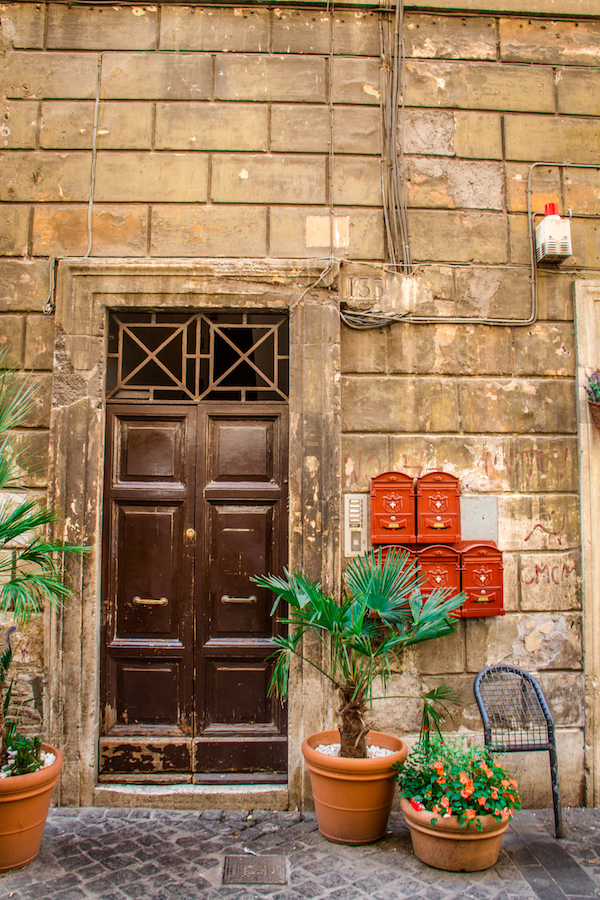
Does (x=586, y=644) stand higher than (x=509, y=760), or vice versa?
(x=586, y=644)

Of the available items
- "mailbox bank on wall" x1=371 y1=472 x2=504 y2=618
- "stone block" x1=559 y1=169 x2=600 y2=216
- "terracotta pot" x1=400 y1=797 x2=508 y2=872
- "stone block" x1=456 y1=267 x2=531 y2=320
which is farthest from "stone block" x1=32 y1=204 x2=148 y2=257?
"terracotta pot" x1=400 y1=797 x2=508 y2=872

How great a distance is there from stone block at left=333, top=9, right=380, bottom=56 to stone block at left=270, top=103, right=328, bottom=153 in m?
0.52

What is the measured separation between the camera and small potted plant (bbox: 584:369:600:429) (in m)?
4.36

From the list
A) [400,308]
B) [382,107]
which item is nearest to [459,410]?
[400,308]

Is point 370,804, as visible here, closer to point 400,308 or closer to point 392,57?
point 400,308

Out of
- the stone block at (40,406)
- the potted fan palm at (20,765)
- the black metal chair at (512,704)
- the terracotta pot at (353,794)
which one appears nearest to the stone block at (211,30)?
the stone block at (40,406)

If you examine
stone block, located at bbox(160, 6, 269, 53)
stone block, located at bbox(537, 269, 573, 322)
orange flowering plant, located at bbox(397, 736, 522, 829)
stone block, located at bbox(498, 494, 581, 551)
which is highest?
stone block, located at bbox(160, 6, 269, 53)

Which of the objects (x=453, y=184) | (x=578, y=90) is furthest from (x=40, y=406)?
(x=578, y=90)

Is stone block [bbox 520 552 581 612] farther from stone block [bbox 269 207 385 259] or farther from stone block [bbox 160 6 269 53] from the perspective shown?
stone block [bbox 160 6 269 53]

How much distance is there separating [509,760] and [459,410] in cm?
242

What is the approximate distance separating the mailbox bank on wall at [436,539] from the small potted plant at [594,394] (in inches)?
46.0

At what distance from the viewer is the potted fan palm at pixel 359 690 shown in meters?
3.55

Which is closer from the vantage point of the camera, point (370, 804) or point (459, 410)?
point (370, 804)

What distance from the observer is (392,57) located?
4.56 metres
